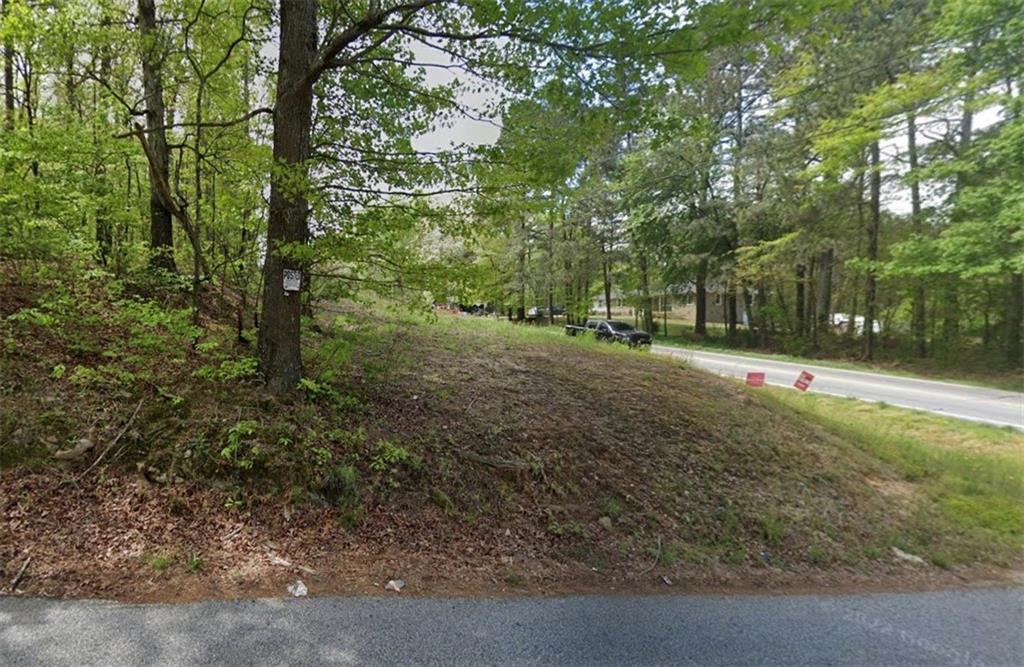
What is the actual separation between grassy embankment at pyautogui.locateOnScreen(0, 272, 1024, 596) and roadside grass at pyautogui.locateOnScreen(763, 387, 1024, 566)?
46 millimetres

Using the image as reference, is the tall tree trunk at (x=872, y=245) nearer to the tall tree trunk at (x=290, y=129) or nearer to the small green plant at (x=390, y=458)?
the small green plant at (x=390, y=458)

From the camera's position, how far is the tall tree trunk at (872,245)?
1848 centimetres

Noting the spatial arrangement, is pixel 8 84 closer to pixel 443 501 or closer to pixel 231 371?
pixel 231 371

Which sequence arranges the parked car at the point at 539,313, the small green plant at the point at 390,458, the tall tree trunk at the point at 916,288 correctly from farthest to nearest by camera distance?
the parked car at the point at 539,313
the tall tree trunk at the point at 916,288
the small green plant at the point at 390,458

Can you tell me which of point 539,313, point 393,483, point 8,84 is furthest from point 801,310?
point 8,84

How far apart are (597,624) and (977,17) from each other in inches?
727

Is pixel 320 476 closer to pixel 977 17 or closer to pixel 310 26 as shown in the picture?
pixel 310 26

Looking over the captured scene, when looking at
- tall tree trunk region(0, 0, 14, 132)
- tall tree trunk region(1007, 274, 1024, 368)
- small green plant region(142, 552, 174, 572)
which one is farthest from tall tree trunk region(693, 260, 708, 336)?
small green plant region(142, 552, 174, 572)

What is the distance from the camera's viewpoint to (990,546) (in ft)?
15.5

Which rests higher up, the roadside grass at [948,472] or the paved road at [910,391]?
the paved road at [910,391]

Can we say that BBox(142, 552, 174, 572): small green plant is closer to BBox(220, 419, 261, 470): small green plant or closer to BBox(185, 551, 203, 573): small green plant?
BBox(185, 551, 203, 573): small green plant

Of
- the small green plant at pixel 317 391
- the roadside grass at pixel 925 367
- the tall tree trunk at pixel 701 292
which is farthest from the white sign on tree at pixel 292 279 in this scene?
the tall tree trunk at pixel 701 292

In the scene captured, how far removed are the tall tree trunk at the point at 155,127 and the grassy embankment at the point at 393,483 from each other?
106 cm

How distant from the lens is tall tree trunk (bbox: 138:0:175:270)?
18.3 ft
